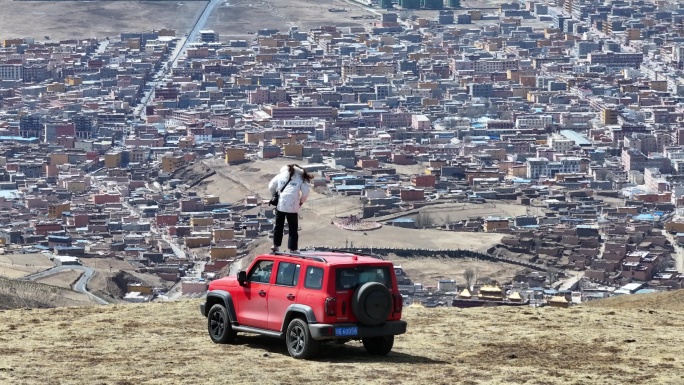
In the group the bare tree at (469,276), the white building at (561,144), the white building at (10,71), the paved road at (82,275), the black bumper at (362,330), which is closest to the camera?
the black bumper at (362,330)

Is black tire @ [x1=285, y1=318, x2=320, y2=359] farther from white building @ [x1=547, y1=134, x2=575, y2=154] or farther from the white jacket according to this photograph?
white building @ [x1=547, y1=134, x2=575, y2=154]

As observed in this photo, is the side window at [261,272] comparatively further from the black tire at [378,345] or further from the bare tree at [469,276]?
the bare tree at [469,276]

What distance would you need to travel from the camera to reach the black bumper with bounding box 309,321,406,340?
1027 centimetres

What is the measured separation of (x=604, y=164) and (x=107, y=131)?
21774mm

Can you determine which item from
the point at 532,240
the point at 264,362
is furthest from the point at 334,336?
the point at 532,240

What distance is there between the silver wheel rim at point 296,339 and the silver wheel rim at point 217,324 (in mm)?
706

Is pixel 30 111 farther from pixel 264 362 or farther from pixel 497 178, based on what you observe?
pixel 264 362

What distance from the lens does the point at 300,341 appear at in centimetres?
1046

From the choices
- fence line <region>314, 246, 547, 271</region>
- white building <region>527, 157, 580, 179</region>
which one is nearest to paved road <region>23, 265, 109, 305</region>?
fence line <region>314, 246, 547, 271</region>

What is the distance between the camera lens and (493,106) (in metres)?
84.1

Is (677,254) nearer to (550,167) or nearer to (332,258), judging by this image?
(550,167)

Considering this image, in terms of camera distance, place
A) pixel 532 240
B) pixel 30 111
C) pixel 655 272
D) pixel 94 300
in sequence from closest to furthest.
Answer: pixel 94 300
pixel 655 272
pixel 532 240
pixel 30 111

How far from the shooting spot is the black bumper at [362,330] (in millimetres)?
10273

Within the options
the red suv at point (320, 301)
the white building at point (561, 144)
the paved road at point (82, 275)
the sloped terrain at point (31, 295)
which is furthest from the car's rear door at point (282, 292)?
the white building at point (561, 144)
